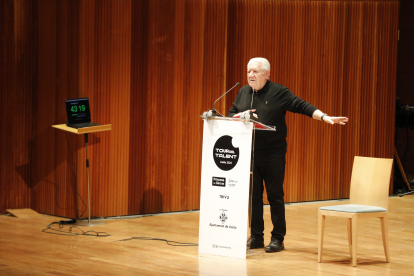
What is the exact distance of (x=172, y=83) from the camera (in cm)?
550

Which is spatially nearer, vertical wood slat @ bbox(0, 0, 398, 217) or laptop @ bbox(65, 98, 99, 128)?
laptop @ bbox(65, 98, 99, 128)

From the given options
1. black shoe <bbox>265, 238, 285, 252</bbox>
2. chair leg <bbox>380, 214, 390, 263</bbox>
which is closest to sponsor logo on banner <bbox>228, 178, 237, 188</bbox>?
black shoe <bbox>265, 238, 285, 252</bbox>

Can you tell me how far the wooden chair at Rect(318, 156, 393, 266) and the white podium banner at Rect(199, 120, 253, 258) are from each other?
0.59 metres

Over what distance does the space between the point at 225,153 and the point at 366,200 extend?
1.14 meters

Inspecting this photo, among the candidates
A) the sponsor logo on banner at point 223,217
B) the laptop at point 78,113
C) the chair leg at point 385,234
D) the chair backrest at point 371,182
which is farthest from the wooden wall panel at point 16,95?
the chair leg at point 385,234

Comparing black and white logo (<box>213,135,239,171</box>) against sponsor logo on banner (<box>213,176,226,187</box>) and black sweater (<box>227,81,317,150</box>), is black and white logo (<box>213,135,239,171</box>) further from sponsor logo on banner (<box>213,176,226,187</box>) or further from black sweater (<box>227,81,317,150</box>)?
black sweater (<box>227,81,317,150</box>)

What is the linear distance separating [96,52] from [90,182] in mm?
1376

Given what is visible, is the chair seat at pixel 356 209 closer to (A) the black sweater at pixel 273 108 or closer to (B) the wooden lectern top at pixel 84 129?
(A) the black sweater at pixel 273 108

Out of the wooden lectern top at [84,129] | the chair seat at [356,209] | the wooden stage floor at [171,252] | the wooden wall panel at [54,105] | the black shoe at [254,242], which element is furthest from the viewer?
the wooden wall panel at [54,105]

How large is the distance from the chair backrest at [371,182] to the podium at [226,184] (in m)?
0.83

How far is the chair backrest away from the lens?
3594mm

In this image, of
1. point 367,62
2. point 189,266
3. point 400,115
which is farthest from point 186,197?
point 400,115

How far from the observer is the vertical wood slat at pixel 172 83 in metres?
5.12

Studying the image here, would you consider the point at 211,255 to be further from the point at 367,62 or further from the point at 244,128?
the point at 367,62
